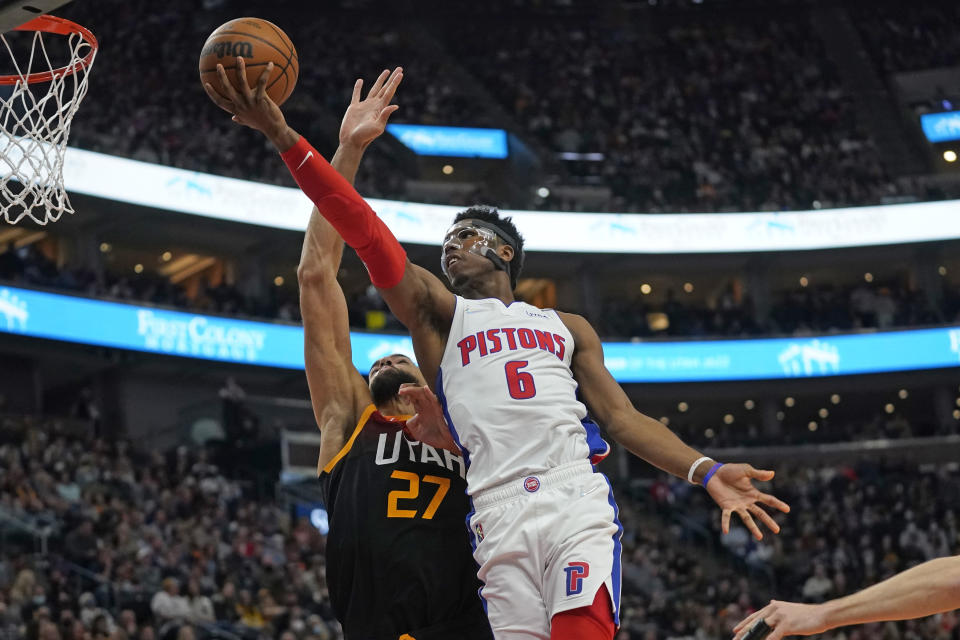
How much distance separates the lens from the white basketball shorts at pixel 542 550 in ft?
12.0

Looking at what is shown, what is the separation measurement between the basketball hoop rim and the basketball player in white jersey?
7.68 ft

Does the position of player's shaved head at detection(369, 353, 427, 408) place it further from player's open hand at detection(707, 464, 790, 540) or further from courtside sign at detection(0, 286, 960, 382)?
courtside sign at detection(0, 286, 960, 382)

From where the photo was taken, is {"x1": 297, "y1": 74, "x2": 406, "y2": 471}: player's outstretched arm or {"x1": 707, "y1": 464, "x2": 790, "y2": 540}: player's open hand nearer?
{"x1": 707, "y1": 464, "x2": 790, "y2": 540}: player's open hand

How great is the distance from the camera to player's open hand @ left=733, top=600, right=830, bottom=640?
3.22 meters

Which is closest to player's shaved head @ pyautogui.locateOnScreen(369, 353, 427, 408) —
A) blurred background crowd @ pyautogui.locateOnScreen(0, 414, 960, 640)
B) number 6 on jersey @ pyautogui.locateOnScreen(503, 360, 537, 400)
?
number 6 on jersey @ pyautogui.locateOnScreen(503, 360, 537, 400)

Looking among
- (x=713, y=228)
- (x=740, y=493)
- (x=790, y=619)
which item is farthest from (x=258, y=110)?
(x=713, y=228)

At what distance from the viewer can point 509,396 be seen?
12.8 feet

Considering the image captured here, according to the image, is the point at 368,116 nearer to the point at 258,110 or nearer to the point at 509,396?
the point at 258,110

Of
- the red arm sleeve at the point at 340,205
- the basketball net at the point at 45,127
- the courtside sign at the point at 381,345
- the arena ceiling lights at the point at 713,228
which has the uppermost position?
the arena ceiling lights at the point at 713,228

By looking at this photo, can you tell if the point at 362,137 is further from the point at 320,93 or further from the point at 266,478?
the point at 320,93

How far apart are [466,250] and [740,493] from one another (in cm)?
128

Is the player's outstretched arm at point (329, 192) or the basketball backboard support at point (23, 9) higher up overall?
the basketball backboard support at point (23, 9)

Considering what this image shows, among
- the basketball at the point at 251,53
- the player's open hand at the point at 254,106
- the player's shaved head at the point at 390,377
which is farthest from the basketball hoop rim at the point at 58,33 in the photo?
the player's shaved head at the point at 390,377

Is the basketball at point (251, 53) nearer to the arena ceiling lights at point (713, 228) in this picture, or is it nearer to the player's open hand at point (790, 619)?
the player's open hand at point (790, 619)
